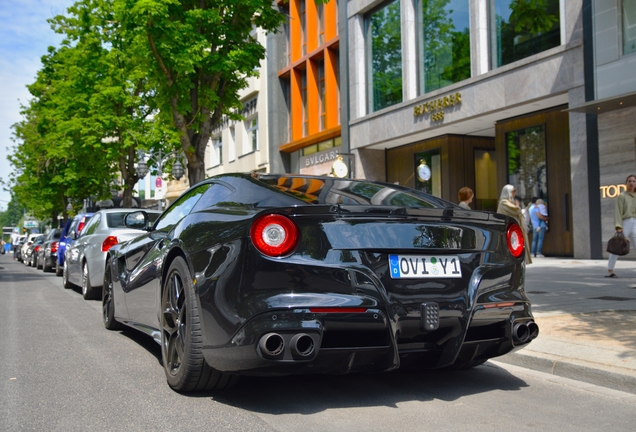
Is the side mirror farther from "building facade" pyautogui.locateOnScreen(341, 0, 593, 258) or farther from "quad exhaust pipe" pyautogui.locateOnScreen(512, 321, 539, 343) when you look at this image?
"building facade" pyautogui.locateOnScreen(341, 0, 593, 258)

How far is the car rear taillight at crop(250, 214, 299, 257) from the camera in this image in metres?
3.81

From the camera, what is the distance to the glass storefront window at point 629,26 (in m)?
15.8

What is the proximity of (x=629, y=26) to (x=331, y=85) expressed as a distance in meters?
14.7

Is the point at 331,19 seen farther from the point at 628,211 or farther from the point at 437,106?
the point at 628,211

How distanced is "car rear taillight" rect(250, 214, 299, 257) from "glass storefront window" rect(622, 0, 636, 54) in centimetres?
1442

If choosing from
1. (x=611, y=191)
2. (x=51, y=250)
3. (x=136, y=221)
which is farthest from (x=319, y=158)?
(x=136, y=221)

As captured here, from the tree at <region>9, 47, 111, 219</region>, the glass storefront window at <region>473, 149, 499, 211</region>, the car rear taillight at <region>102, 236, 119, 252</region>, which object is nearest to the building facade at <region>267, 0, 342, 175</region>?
the glass storefront window at <region>473, 149, 499, 211</region>

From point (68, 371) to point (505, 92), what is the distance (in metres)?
16.2

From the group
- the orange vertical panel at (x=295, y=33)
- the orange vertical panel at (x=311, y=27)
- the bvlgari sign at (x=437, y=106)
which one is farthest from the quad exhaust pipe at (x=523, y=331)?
the orange vertical panel at (x=295, y=33)

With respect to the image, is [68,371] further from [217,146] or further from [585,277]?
[217,146]

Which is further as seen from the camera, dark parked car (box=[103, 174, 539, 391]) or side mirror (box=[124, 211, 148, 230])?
side mirror (box=[124, 211, 148, 230])

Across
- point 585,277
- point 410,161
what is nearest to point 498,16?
point 410,161

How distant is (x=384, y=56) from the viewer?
2531 cm

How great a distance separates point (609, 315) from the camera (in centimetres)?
730
